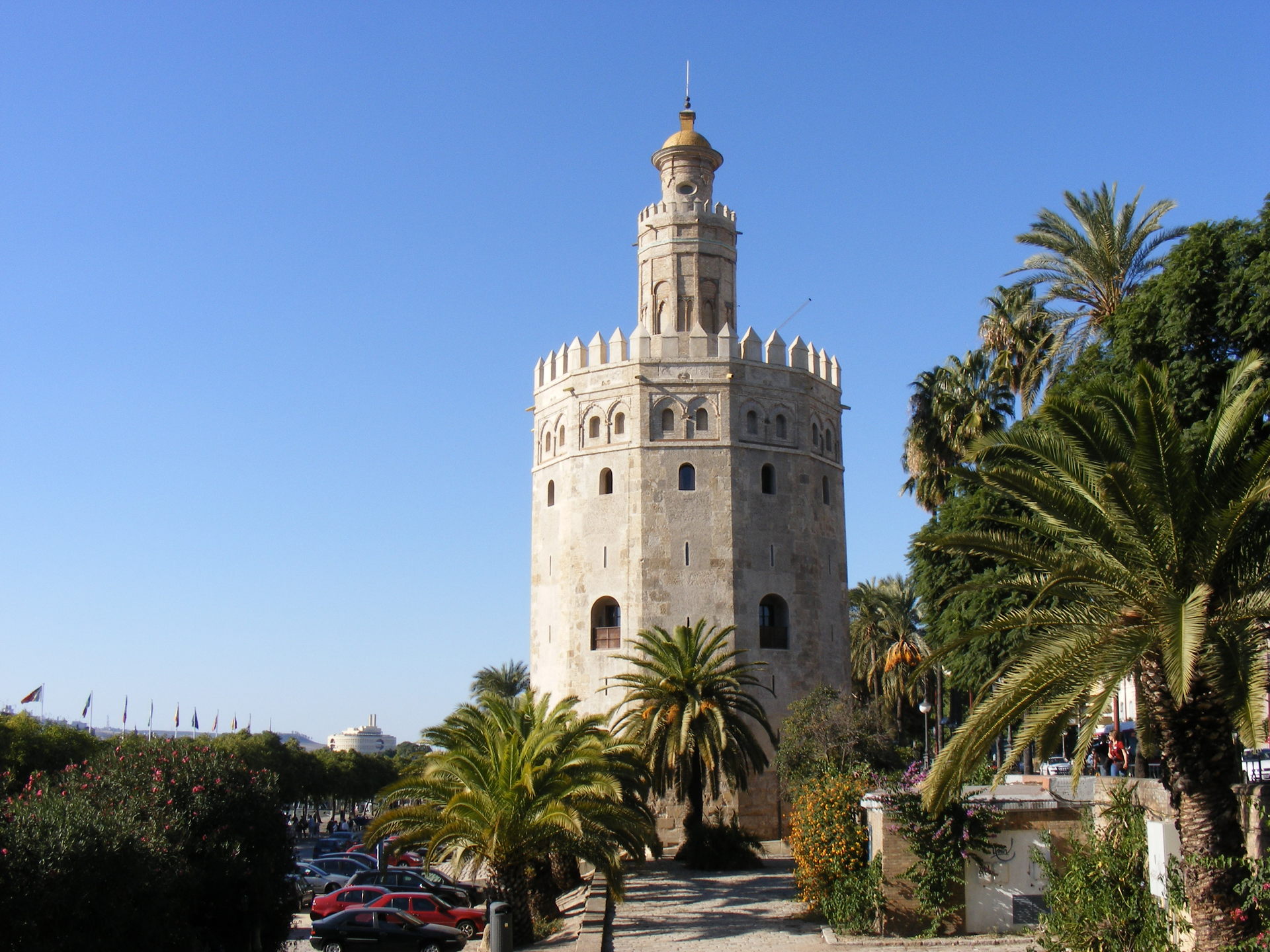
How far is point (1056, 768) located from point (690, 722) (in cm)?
1019

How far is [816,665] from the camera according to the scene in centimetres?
2998

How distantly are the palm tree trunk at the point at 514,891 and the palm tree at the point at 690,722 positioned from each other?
20.7ft

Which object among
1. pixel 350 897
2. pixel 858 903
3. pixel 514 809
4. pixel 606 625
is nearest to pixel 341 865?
pixel 350 897

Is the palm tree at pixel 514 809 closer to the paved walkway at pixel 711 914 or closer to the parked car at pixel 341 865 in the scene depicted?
the paved walkway at pixel 711 914

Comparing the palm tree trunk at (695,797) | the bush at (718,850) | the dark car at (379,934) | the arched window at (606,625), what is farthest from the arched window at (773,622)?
the dark car at (379,934)

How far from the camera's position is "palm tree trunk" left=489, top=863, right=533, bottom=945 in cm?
1719

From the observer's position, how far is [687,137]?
106ft

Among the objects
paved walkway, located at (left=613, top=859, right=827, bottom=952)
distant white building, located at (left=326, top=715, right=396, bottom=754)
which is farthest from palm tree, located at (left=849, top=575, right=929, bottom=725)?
distant white building, located at (left=326, top=715, right=396, bottom=754)

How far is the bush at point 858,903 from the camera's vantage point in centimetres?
1528

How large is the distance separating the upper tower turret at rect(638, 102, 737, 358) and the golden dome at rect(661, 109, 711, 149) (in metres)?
0.02

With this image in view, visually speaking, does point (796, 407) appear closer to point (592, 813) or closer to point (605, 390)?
point (605, 390)

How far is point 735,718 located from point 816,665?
6.59m

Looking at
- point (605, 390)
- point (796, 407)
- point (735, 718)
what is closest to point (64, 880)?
point (735, 718)

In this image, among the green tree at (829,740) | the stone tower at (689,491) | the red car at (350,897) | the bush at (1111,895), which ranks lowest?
the red car at (350,897)
